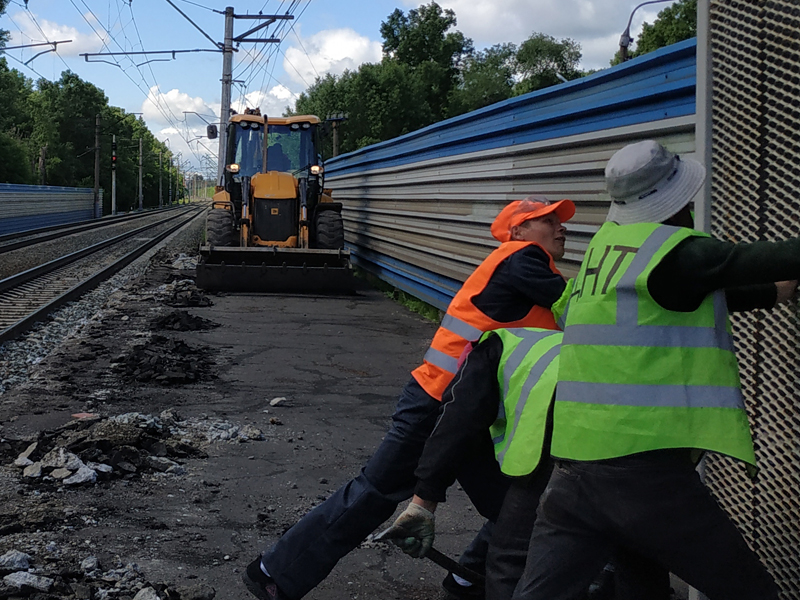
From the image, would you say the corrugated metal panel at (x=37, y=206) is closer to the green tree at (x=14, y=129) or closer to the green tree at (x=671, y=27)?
the green tree at (x=14, y=129)

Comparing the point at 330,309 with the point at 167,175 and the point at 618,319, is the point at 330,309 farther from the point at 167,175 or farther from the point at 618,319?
the point at 167,175

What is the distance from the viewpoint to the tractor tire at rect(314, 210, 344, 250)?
15664 millimetres

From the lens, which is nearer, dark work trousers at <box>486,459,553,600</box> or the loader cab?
dark work trousers at <box>486,459,553,600</box>

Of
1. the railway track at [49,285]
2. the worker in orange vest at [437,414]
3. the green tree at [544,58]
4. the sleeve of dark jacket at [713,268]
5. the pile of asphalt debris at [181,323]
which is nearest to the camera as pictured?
the sleeve of dark jacket at [713,268]

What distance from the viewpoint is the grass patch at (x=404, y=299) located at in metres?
12.7

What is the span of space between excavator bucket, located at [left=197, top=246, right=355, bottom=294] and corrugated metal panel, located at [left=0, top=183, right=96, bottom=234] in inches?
950

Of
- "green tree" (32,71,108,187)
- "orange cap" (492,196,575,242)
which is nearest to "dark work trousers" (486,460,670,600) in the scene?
"orange cap" (492,196,575,242)

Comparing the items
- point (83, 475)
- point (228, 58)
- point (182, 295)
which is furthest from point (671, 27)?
point (83, 475)

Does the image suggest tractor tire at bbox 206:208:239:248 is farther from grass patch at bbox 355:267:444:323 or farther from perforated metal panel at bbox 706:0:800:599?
perforated metal panel at bbox 706:0:800:599

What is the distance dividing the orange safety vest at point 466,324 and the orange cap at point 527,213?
13cm

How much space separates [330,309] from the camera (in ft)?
45.0

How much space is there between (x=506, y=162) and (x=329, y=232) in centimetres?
717

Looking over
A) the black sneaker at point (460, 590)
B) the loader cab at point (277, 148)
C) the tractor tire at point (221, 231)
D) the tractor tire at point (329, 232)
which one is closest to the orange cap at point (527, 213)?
the black sneaker at point (460, 590)

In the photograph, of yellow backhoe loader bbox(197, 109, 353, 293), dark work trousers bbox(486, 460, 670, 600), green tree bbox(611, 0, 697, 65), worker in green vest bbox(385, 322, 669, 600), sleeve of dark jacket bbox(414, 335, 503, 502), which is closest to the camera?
worker in green vest bbox(385, 322, 669, 600)
